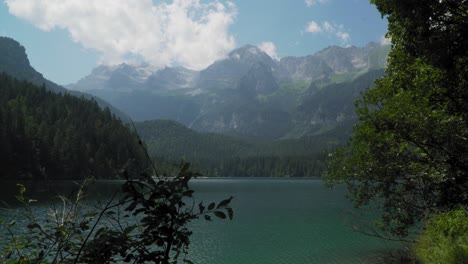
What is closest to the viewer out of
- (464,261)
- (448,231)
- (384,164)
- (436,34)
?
(436,34)

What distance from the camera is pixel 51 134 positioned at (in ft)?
451

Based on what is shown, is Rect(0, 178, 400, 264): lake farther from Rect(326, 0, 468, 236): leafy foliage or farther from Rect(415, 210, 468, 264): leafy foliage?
Rect(415, 210, 468, 264): leafy foliage

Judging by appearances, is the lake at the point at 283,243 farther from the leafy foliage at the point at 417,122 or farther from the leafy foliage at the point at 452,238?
the leafy foliage at the point at 452,238

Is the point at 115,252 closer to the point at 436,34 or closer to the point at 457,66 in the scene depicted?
the point at 436,34

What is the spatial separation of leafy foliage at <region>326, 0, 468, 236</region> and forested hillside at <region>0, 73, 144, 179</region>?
229ft

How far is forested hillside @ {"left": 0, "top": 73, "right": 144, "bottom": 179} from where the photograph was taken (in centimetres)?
11644

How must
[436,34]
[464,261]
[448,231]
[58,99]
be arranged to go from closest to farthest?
[436,34] → [464,261] → [448,231] → [58,99]

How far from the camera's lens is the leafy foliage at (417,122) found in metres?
12.3

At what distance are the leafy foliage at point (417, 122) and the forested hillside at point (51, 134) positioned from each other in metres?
69.8

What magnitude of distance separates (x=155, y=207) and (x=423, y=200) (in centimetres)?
2089

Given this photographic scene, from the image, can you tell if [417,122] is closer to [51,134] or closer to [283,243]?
[283,243]

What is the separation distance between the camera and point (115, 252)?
4.18m

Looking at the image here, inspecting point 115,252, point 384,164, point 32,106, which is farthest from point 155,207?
point 32,106

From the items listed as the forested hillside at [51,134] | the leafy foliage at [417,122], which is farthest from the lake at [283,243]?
the forested hillside at [51,134]
